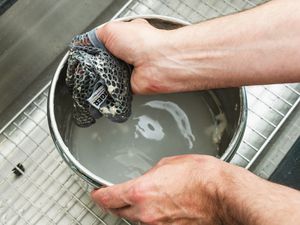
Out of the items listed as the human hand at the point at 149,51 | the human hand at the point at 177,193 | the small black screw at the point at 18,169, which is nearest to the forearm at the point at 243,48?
the human hand at the point at 149,51

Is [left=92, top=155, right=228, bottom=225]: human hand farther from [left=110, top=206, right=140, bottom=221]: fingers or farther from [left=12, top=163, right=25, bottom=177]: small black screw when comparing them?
[left=12, top=163, right=25, bottom=177]: small black screw

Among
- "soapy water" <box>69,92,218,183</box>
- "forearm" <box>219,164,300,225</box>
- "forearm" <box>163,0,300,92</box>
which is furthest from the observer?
"soapy water" <box>69,92,218,183</box>

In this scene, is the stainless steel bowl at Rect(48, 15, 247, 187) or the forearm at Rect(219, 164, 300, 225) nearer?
the forearm at Rect(219, 164, 300, 225)

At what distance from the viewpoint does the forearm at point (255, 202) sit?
0.43 m

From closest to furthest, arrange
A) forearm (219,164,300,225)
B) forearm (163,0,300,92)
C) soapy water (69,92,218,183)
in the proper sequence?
forearm (219,164,300,225) < forearm (163,0,300,92) < soapy water (69,92,218,183)

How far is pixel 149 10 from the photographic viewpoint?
0.94 meters

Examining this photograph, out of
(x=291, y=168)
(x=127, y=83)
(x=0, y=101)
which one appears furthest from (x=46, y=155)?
(x=291, y=168)

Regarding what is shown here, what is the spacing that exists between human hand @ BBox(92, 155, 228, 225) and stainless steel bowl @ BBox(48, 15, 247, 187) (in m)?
0.06

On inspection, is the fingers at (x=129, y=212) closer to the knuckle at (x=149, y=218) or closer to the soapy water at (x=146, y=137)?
the knuckle at (x=149, y=218)

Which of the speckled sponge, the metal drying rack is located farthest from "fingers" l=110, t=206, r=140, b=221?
the metal drying rack

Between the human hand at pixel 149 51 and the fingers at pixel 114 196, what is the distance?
0.15 m

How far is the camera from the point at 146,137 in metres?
0.75

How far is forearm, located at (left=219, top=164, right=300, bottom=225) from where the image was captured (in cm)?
43

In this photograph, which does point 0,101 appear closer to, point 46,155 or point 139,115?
point 46,155
